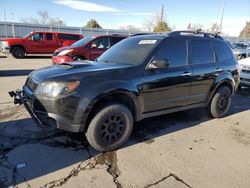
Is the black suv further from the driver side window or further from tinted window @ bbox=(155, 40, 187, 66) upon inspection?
the driver side window

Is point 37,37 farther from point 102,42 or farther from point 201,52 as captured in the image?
point 201,52

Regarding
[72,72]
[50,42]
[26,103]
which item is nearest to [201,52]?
[72,72]

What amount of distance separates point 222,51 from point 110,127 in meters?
3.26

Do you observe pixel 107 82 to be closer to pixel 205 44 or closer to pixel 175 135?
pixel 175 135

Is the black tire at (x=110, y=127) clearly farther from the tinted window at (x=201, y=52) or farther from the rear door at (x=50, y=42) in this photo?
the rear door at (x=50, y=42)

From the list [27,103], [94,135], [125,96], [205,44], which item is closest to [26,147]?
[27,103]

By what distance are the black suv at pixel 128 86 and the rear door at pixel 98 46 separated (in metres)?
5.44

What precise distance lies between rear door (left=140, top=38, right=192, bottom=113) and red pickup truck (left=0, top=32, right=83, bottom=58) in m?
14.4

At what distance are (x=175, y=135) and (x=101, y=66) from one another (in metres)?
1.90

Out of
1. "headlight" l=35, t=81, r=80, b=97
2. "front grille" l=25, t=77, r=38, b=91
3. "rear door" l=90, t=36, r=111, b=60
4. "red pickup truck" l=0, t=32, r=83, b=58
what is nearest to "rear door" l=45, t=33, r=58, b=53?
"red pickup truck" l=0, t=32, r=83, b=58

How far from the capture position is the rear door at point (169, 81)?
3.96 m

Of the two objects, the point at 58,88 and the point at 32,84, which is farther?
the point at 32,84

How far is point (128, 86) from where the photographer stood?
363 cm

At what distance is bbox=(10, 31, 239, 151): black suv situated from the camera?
3.28 m
